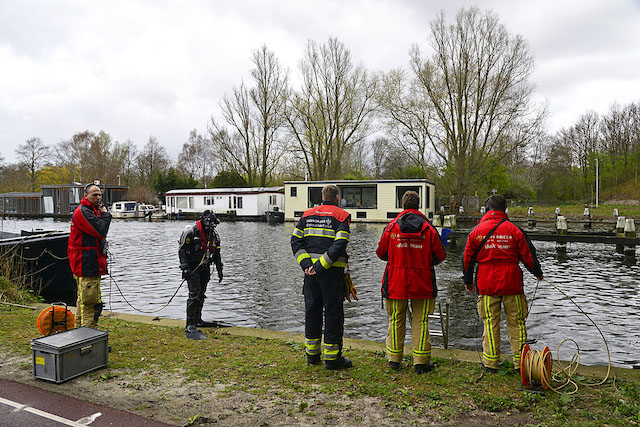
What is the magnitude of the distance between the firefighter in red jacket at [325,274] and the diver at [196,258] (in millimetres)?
2065

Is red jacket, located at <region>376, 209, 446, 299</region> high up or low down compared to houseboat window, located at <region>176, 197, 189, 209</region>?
down

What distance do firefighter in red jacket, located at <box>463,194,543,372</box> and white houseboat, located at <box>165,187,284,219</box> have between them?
137ft

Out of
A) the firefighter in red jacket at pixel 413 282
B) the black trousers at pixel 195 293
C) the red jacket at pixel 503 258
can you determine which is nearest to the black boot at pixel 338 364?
the firefighter in red jacket at pixel 413 282

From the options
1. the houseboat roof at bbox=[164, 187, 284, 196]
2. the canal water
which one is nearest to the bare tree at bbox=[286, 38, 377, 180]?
the houseboat roof at bbox=[164, 187, 284, 196]

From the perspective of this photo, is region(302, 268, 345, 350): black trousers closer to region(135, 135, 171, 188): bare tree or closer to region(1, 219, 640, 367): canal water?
region(1, 219, 640, 367): canal water

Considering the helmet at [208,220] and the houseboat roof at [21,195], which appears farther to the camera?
the houseboat roof at [21,195]

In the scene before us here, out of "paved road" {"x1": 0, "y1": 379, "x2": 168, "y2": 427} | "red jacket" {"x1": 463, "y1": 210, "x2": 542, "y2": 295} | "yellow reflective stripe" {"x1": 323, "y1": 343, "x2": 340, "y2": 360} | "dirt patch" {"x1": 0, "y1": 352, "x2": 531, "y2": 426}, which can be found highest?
"red jacket" {"x1": 463, "y1": 210, "x2": 542, "y2": 295}

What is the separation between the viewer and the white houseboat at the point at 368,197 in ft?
128

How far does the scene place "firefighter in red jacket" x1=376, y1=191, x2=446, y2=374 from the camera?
484cm

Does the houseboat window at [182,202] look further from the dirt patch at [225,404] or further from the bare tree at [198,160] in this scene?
the dirt patch at [225,404]

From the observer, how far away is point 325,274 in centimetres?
493

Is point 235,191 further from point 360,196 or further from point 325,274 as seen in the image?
point 325,274

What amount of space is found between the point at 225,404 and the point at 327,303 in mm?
1441

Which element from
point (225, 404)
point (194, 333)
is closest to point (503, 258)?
point (225, 404)
